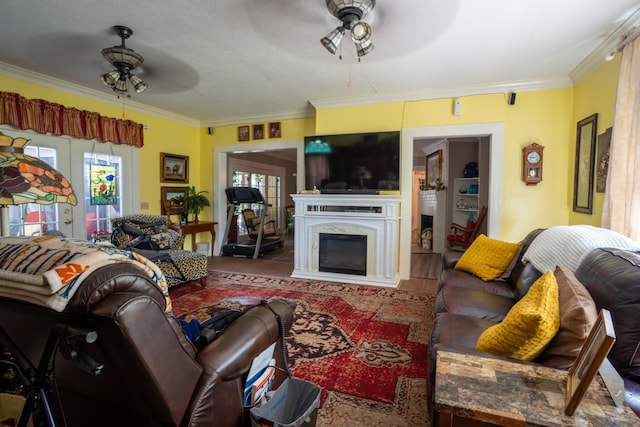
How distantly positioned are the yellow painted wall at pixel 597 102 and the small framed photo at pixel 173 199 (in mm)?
5564

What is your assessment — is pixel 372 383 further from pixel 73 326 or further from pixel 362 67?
pixel 362 67

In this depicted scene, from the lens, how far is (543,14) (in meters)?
2.27

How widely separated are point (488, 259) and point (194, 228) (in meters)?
4.30

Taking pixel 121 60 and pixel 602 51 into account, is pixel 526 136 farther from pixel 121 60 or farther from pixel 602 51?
pixel 121 60

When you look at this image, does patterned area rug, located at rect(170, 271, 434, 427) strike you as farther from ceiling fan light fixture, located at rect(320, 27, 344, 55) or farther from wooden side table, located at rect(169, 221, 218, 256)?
ceiling fan light fixture, located at rect(320, 27, 344, 55)

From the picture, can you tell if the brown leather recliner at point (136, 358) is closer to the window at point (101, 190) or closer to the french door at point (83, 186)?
the french door at point (83, 186)

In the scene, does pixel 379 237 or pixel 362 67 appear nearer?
pixel 362 67

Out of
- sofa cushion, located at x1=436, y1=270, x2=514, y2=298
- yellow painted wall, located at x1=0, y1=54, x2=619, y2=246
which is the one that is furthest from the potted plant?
sofa cushion, located at x1=436, y1=270, x2=514, y2=298

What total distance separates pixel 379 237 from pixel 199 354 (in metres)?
3.12

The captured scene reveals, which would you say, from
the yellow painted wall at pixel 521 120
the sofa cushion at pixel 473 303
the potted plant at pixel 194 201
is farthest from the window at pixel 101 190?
the sofa cushion at pixel 473 303

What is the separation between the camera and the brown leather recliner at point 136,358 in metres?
0.80

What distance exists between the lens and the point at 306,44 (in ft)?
8.98

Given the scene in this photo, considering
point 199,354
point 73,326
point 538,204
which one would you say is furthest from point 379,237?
point 73,326

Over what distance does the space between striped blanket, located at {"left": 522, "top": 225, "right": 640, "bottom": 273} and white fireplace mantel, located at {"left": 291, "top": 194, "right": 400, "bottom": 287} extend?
1.75 m
